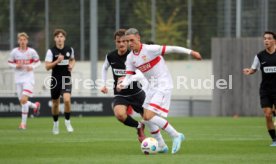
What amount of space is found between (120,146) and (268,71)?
3.44 metres

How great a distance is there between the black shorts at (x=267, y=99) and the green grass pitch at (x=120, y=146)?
83 centimetres

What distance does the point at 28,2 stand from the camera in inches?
1470

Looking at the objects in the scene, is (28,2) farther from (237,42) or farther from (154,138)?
(154,138)

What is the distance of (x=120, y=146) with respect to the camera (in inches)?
658

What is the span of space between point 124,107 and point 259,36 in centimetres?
1785

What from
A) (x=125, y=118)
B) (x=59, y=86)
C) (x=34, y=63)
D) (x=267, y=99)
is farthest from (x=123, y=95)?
(x=34, y=63)

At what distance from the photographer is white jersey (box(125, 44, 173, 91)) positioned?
1517 centimetres

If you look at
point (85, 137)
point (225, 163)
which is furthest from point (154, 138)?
point (85, 137)

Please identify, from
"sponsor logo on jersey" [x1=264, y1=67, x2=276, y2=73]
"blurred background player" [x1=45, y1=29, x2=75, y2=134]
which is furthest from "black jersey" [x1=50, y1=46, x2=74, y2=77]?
"sponsor logo on jersey" [x1=264, y1=67, x2=276, y2=73]

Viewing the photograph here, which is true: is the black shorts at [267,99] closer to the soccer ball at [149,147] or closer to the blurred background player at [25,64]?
the soccer ball at [149,147]

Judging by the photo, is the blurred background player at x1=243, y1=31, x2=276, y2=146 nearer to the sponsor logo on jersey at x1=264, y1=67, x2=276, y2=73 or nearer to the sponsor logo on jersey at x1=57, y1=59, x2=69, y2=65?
the sponsor logo on jersey at x1=264, y1=67, x2=276, y2=73

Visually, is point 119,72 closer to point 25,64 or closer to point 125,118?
point 125,118

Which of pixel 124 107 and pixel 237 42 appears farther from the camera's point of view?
pixel 237 42

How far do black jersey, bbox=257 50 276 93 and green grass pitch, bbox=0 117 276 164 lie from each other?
1.19 m
